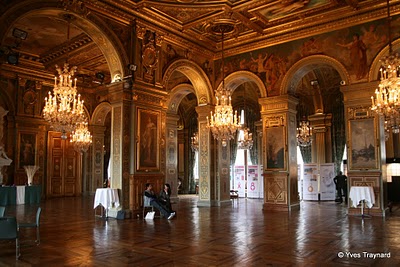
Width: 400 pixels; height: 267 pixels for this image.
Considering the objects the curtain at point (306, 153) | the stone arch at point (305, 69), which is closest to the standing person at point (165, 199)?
the stone arch at point (305, 69)

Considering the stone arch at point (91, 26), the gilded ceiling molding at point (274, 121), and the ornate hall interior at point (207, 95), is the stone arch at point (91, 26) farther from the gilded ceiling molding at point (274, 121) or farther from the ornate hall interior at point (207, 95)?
the gilded ceiling molding at point (274, 121)

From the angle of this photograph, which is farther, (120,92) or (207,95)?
(207,95)

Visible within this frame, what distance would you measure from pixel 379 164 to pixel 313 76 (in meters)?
7.59

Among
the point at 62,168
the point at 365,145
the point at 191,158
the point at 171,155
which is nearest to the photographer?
the point at 365,145

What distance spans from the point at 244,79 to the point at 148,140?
484 centimetres

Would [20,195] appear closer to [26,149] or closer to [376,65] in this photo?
[26,149]

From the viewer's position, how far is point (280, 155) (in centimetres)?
1173

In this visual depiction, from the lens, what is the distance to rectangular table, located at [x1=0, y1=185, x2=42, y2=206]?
12696 mm

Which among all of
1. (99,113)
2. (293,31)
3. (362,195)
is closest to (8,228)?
(362,195)

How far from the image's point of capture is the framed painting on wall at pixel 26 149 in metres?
15.0

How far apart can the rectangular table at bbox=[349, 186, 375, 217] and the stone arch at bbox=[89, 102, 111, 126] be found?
12914 millimetres

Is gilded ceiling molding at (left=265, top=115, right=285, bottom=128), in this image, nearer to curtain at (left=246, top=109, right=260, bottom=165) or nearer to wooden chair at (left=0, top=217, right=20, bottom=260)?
curtain at (left=246, top=109, right=260, bottom=165)

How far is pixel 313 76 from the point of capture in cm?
1655

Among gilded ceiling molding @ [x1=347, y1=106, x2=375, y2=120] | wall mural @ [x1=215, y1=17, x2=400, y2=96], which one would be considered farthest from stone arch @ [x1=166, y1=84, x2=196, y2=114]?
gilded ceiling molding @ [x1=347, y1=106, x2=375, y2=120]
